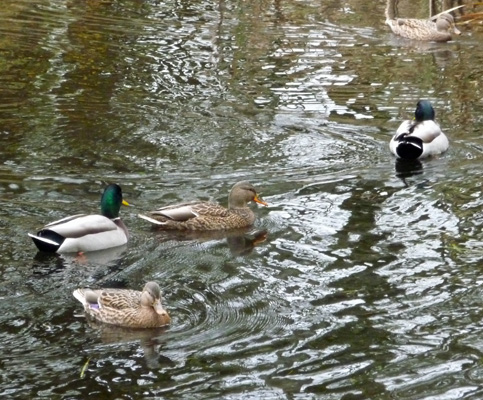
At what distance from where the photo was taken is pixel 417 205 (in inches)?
454

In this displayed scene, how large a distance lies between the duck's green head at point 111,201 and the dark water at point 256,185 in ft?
1.04

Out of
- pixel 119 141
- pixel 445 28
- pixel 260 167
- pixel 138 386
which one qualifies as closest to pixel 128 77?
pixel 119 141

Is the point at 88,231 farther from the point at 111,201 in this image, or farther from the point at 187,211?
the point at 187,211

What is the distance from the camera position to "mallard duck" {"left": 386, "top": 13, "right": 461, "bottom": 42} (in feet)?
62.1

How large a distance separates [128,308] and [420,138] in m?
5.09

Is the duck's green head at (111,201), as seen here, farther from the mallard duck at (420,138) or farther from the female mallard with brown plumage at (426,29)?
the female mallard with brown plumage at (426,29)

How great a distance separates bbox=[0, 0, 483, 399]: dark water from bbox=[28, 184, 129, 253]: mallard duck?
0.39 feet

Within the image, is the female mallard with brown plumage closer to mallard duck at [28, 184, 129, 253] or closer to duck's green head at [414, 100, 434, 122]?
duck's green head at [414, 100, 434, 122]

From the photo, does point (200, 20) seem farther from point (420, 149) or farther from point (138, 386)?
point (138, 386)

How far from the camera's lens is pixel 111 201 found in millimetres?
10820

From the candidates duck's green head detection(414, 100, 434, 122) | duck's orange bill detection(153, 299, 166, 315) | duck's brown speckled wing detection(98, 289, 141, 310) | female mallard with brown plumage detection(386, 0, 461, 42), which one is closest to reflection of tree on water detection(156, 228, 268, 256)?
duck's brown speckled wing detection(98, 289, 141, 310)

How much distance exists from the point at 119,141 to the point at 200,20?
639cm

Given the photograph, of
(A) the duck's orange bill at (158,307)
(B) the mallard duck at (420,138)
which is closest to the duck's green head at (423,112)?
(B) the mallard duck at (420,138)

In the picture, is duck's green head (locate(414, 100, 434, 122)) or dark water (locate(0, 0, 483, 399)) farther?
duck's green head (locate(414, 100, 434, 122))
